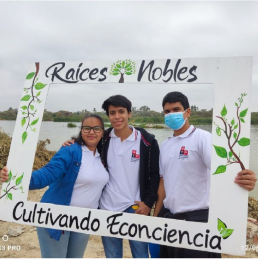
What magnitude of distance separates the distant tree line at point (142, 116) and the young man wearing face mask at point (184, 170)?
3.3 inches

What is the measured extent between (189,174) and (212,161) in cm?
26

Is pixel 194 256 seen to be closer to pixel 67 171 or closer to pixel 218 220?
pixel 218 220

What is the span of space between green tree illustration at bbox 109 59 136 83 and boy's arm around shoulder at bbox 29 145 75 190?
903 millimetres

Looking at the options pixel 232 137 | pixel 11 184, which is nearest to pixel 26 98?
pixel 11 184

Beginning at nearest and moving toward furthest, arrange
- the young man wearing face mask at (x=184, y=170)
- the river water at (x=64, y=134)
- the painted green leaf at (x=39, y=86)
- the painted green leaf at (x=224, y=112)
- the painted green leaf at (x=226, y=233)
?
the painted green leaf at (x=226, y=233)
the painted green leaf at (x=224, y=112)
the young man wearing face mask at (x=184, y=170)
the river water at (x=64, y=134)
the painted green leaf at (x=39, y=86)

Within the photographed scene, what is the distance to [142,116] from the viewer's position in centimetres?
243

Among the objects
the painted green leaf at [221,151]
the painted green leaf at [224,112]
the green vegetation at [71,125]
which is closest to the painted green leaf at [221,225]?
the painted green leaf at [221,151]

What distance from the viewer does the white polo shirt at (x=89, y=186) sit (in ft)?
7.37

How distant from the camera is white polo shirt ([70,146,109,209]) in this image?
2.25 m

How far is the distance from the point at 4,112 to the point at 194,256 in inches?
107

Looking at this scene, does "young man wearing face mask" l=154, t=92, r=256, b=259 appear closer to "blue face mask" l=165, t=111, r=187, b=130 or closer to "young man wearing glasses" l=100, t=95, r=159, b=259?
"blue face mask" l=165, t=111, r=187, b=130

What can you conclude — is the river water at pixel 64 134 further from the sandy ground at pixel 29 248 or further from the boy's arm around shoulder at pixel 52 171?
the sandy ground at pixel 29 248

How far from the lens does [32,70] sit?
2.53m

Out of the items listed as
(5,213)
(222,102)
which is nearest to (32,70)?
(5,213)
